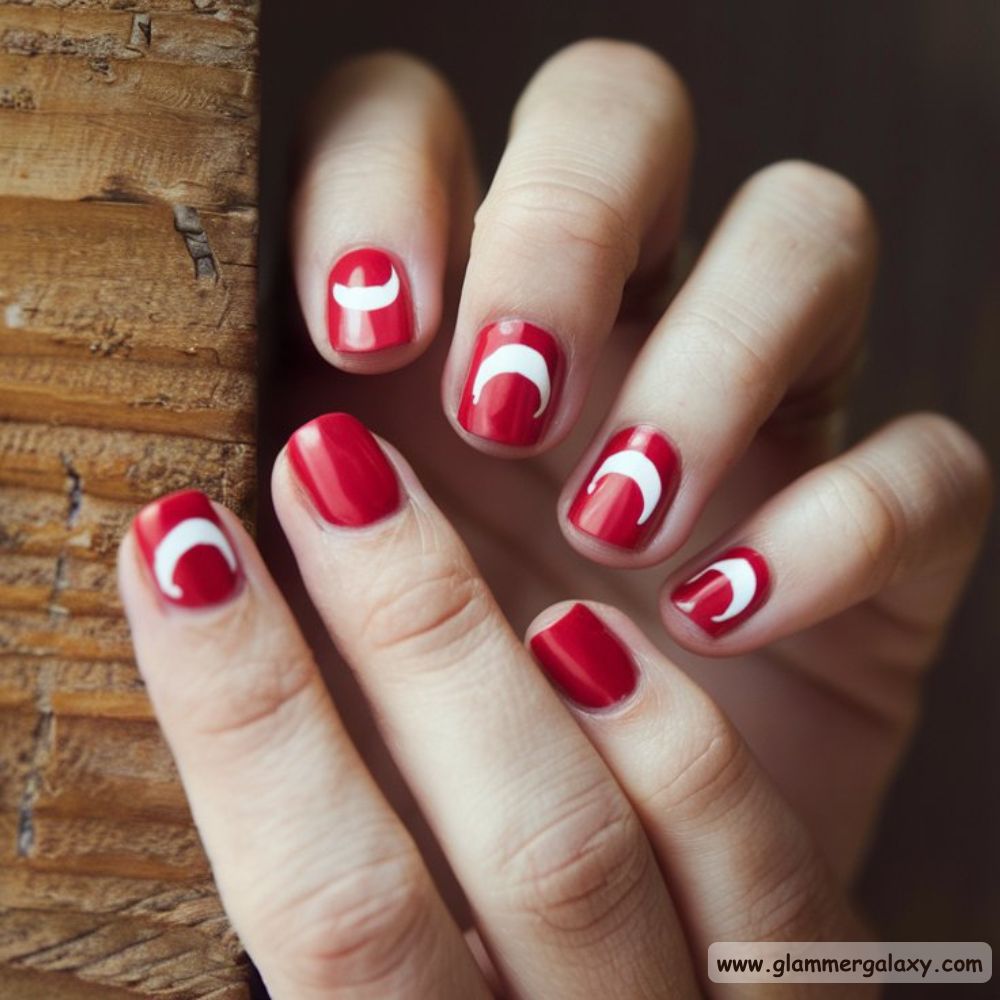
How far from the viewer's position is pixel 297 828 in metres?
0.47

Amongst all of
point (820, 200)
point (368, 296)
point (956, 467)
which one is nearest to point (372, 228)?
point (368, 296)

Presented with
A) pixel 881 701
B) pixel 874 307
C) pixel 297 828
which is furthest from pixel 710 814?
pixel 874 307

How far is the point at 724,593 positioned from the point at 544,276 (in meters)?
0.19

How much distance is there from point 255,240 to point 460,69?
26.8 inches

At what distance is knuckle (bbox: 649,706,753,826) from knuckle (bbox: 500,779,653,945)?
0.10 feet

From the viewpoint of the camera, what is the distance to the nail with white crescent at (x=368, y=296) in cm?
54

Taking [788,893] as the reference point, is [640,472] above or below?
above

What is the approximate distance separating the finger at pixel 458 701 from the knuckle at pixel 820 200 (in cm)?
31

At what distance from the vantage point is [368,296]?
1.76 ft

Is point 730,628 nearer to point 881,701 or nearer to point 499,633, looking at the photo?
point 499,633

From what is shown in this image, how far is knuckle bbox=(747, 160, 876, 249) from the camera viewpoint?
671 mm

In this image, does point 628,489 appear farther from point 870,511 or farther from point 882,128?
point 882,128

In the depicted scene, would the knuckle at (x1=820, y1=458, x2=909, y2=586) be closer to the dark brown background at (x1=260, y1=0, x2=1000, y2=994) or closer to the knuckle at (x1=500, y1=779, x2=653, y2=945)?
the knuckle at (x1=500, y1=779, x2=653, y2=945)

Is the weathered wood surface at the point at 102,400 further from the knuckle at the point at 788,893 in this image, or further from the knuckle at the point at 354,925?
the knuckle at the point at 788,893
